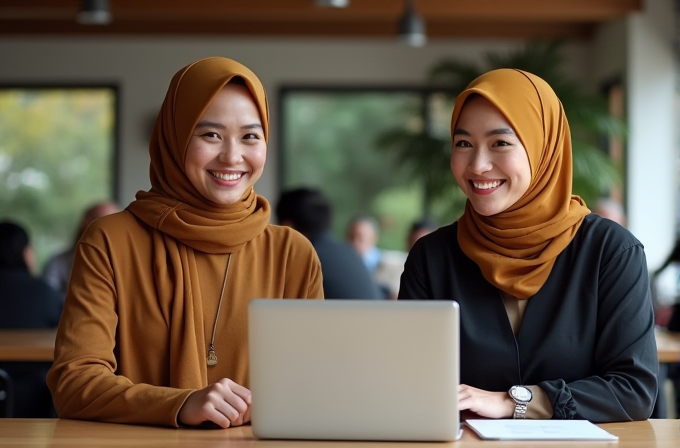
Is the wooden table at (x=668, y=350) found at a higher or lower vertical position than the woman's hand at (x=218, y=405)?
lower

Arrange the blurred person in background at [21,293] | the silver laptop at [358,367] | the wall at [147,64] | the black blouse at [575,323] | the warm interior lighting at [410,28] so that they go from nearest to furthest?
1. the silver laptop at [358,367]
2. the black blouse at [575,323]
3. the blurred person in background at [21,293]
4. the warm interior lighting at [410,28]
5. the wall at [147,64]

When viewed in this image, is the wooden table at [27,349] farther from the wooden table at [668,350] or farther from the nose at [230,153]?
the wooden table at [668,350]

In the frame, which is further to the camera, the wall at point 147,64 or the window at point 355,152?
the window at point 355,152

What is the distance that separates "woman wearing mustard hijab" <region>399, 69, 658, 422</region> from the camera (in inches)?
76.3

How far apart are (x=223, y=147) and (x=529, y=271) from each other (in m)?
0.68

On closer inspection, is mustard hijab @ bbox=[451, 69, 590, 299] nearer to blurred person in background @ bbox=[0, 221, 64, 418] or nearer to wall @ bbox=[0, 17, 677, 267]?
blurred person in background @ bbox=[0, 221, 64, 418]

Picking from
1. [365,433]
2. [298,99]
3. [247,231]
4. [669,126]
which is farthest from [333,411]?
[298,99]

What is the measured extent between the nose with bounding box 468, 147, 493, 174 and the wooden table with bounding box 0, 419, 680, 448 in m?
0.55

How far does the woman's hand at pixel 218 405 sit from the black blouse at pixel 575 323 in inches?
20.0

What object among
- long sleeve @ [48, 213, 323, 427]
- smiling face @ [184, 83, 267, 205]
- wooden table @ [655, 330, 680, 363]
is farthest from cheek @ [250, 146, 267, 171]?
wooden table @ [655, 330, 680, 363]

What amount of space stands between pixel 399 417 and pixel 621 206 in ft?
20.7

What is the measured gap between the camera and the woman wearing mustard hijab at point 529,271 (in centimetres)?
194

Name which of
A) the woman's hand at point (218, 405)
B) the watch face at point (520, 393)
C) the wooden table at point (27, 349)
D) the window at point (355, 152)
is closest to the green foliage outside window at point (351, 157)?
the window at point (355, 152)


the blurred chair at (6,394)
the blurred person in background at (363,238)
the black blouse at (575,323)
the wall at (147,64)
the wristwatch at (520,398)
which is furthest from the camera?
the wall at (147,64)
